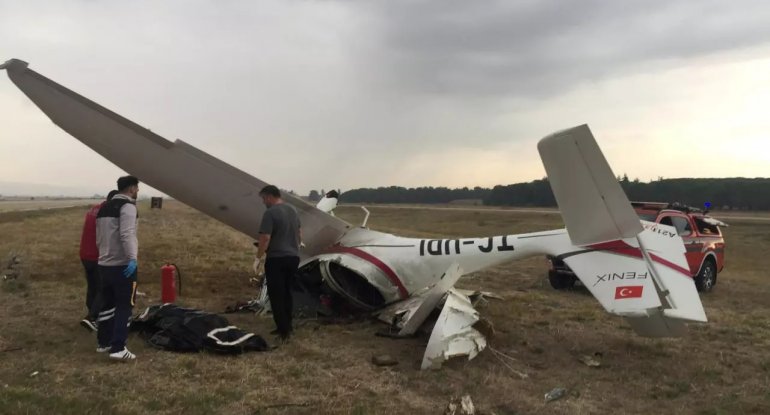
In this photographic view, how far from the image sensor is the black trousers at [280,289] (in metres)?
6.64

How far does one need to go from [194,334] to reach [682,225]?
1160 centimetres

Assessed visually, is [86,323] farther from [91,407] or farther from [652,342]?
[652,342]

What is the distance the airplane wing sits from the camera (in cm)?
720

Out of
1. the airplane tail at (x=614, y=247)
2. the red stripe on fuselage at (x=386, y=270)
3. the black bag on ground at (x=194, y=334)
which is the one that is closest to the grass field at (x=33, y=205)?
the black bag on ground at (x=194, y=334)

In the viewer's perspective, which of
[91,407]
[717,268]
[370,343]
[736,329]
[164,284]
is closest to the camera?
[91,407]

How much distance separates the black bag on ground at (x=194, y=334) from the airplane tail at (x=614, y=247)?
12.5ft

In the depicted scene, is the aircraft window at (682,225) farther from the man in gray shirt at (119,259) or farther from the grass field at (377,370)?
the man in gray shirt at (119,259)

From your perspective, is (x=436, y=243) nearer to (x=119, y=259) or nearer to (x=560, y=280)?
(x=119, y=259)

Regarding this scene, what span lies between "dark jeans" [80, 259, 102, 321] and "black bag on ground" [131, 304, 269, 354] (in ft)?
2.64

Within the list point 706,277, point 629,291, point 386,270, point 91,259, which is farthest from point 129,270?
point 706,277

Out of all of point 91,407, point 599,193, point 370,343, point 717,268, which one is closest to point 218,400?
point 91,407

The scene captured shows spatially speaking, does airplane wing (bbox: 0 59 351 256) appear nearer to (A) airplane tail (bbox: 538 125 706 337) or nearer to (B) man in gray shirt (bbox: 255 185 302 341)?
(B) man in gray shirt (bbox: 255 185 302 341)

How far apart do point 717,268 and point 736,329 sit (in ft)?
20.5

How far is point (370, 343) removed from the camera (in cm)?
664
